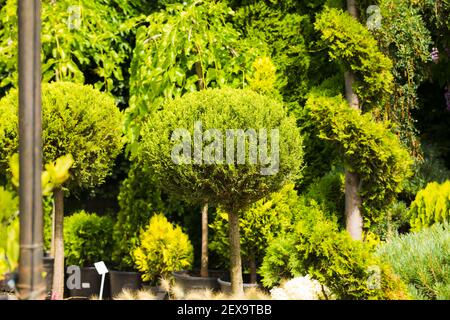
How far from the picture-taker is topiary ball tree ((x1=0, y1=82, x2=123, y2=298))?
610 centimetres

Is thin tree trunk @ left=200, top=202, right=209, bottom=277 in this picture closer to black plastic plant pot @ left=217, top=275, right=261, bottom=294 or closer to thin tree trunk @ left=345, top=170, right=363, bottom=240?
black plastic plant pot @ left=217, top=275, right=261, bottom=294

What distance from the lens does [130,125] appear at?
6789mm

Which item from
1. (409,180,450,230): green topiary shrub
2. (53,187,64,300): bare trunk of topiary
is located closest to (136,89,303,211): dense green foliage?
(53,187,64,300): bare trunk of topiary

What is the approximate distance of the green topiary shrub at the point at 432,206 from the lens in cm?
654

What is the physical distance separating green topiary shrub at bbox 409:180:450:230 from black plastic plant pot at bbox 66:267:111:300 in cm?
302

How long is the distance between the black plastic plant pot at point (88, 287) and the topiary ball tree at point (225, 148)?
1.88 metres

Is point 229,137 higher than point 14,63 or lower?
lower

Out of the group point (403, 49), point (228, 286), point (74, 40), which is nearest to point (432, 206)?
point (403, 49)

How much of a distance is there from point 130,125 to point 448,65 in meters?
3.46

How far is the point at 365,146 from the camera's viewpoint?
6113 mm

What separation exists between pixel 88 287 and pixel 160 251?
0.98 m

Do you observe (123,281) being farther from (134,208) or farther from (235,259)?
(235,259)
